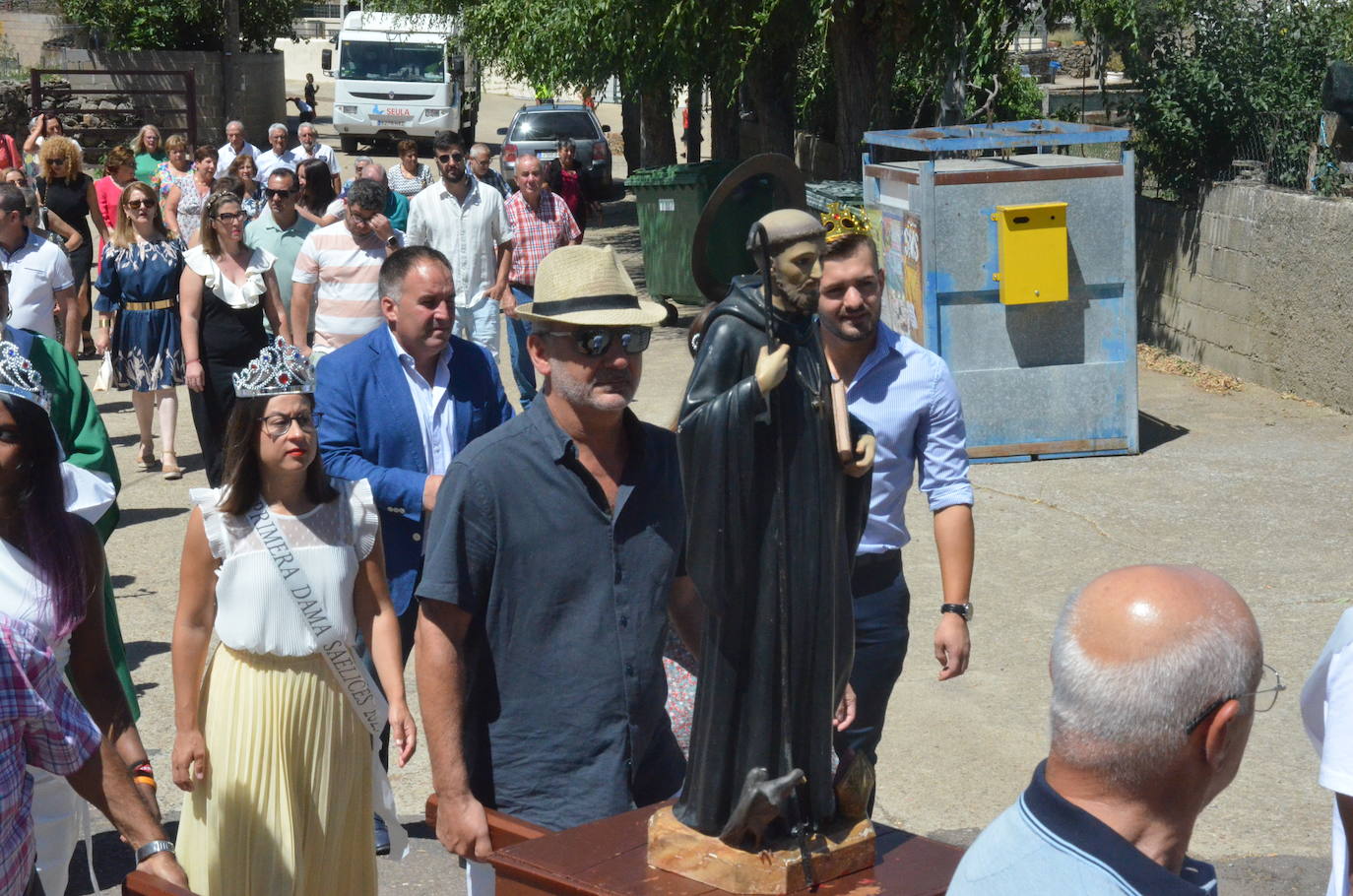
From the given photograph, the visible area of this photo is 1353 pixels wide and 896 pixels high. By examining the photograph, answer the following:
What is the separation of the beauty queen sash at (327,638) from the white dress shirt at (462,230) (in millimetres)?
5678

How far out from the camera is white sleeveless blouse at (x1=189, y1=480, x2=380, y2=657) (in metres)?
4.04

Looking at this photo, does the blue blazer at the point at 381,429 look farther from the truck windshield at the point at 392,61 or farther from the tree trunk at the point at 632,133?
the truck windshield at the point at 392,61

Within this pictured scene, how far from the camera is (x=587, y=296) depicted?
3.24 meters

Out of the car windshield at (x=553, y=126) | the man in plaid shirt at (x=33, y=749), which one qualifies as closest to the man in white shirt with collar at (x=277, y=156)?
the car windshield at (x=553, y=126)

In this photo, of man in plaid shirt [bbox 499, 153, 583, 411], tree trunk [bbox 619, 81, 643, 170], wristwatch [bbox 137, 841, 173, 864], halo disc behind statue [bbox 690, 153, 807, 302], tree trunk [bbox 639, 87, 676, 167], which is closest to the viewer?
halo disc behind statue [bbox 690, 153, 807, 302]

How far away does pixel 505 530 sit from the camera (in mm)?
3291

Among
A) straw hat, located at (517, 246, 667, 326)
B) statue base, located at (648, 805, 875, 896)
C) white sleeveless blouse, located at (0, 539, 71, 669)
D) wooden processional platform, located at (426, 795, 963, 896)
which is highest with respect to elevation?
straw hat, located at (517, 246, 667, 326)

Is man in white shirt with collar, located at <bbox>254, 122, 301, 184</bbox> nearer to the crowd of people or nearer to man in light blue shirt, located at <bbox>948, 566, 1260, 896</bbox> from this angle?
the crowd of people

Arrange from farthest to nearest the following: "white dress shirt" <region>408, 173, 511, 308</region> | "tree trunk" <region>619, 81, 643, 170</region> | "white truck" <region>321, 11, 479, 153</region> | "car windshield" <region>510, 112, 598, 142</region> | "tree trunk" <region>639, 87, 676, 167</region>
→ "white truck" <region>321, 11, 479, 153</region>, "car windshield" <region>510, 112, 598, 142</region>, "tree trunk" <region>619, 81, 643, 170</region>, "tree trunk" <region>639, 87, 676, 167</region>, "white dress shirt" <region>408, 173, 511, 308</region>

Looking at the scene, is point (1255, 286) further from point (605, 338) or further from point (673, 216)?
point (605, 338)

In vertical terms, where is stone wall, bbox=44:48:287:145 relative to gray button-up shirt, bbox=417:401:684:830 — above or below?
above

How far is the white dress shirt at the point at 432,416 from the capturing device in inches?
193

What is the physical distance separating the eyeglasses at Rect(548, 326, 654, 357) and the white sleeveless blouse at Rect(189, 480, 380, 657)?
4.06ft

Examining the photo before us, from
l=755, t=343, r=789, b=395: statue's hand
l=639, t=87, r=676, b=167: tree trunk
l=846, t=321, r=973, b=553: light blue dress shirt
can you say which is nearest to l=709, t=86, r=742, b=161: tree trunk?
l=639, t=87, r=676, b=167: tree trunk
